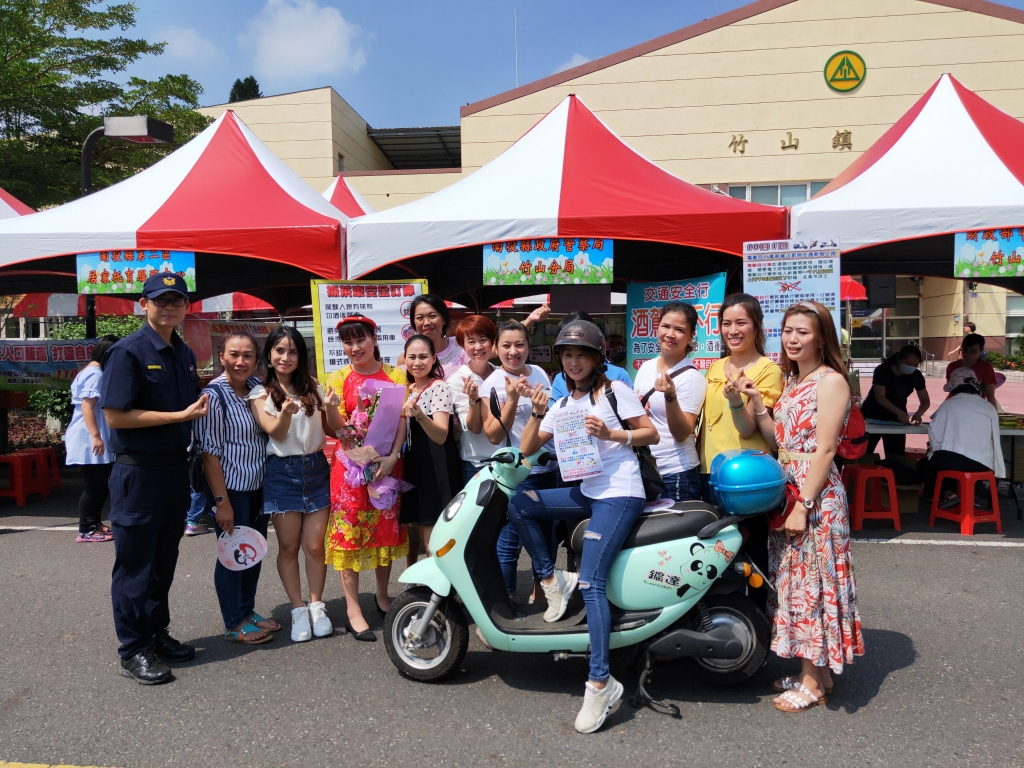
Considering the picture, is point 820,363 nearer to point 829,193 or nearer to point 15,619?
point 829,193

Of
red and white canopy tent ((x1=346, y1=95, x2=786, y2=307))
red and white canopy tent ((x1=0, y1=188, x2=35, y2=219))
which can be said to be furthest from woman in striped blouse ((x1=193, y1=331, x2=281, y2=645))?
red and white canopy tent ((x1=0, y1=188, x2=35, y2=219))

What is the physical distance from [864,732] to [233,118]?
8024 millimetres

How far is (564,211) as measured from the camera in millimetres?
5766

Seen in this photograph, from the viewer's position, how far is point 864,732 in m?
2.79

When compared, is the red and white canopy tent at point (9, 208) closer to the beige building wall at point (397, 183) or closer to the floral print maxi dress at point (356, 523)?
the floral print maxi dress at point (356, 523)

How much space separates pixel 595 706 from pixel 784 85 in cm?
1946

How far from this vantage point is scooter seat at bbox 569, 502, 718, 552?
2.99m

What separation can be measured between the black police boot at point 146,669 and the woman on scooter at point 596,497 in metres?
1.76

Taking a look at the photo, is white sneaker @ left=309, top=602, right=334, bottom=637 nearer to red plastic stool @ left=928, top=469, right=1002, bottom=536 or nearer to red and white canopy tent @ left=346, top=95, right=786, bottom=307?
red and white canopy tent @ left=346, top=95, right=786, bottom=307

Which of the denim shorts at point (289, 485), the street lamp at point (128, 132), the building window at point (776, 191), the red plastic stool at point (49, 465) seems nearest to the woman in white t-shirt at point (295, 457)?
the denim shorts at point (289, 485)

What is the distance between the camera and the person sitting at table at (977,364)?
734 centimetres

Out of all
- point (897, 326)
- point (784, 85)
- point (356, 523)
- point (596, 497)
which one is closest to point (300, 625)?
point (356, 523)

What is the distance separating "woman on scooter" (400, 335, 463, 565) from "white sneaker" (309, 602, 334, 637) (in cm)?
63

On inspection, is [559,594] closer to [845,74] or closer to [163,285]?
[163,285]
